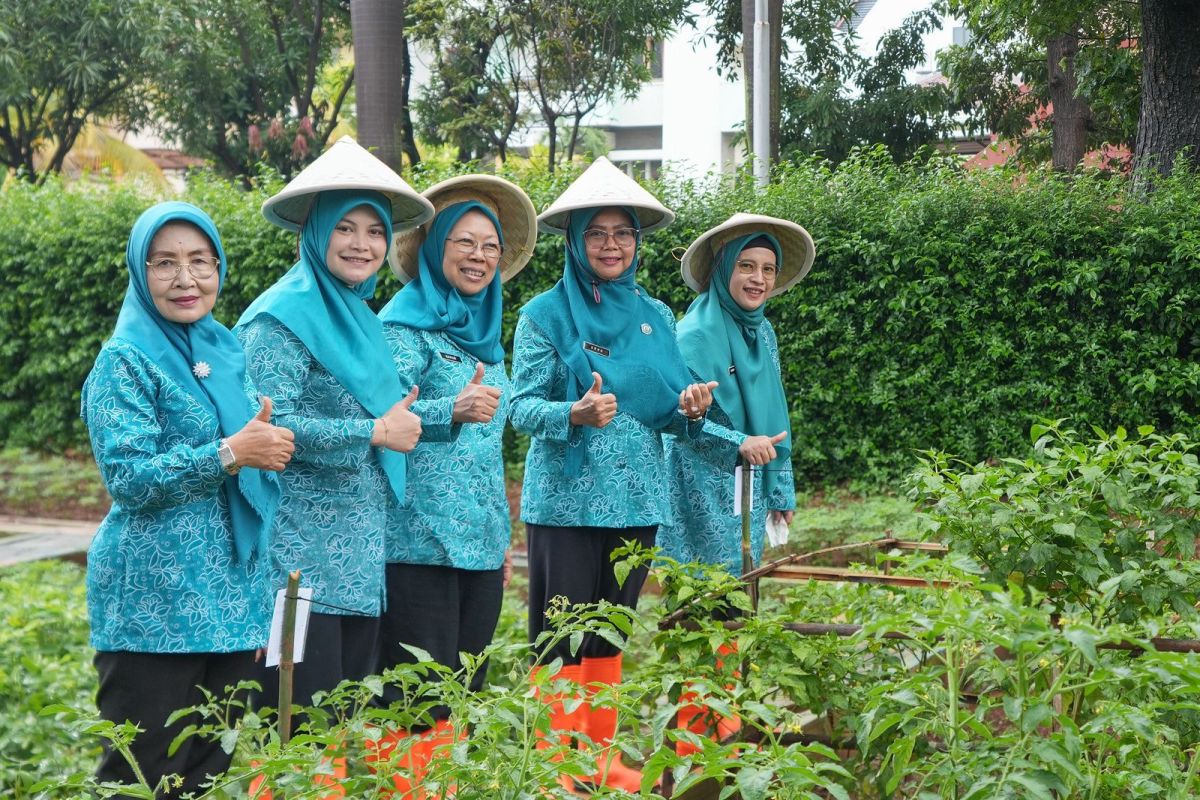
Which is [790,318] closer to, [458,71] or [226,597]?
[226,597]

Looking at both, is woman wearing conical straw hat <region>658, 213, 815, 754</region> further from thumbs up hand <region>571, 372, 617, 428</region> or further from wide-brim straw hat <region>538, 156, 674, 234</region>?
thumbs up hand <region>571, 372, 617, 428</region>

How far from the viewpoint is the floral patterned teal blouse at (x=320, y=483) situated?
9.82ft

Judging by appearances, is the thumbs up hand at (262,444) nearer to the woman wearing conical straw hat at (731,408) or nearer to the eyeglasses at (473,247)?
the eyeglasses at (473,247)

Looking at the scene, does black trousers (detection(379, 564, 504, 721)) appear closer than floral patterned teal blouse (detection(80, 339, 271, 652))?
No

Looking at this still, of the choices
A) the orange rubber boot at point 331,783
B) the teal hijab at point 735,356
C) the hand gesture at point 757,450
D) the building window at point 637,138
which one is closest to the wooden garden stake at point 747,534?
the hand gesture at point 757,450

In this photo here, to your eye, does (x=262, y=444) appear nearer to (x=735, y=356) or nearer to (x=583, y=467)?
(x=583, y=467)

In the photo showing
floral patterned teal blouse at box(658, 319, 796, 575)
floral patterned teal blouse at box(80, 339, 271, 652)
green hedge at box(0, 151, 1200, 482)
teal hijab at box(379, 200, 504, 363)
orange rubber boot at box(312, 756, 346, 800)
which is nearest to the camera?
orange rubber boot at box(312, 756, 346, 800)

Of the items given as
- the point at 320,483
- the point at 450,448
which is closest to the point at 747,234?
the point at 450,448

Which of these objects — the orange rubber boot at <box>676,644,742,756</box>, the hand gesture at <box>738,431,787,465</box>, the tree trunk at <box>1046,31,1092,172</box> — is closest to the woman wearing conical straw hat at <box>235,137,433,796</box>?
the orange rubber boot at <box>676,644,742,756</box>

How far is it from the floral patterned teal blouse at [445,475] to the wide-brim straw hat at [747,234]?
1012mm

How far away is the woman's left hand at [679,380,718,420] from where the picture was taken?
144 inches

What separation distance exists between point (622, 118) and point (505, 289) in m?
24.2

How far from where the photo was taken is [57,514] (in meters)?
10.3

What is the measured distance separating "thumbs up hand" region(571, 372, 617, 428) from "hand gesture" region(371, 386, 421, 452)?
60cm
